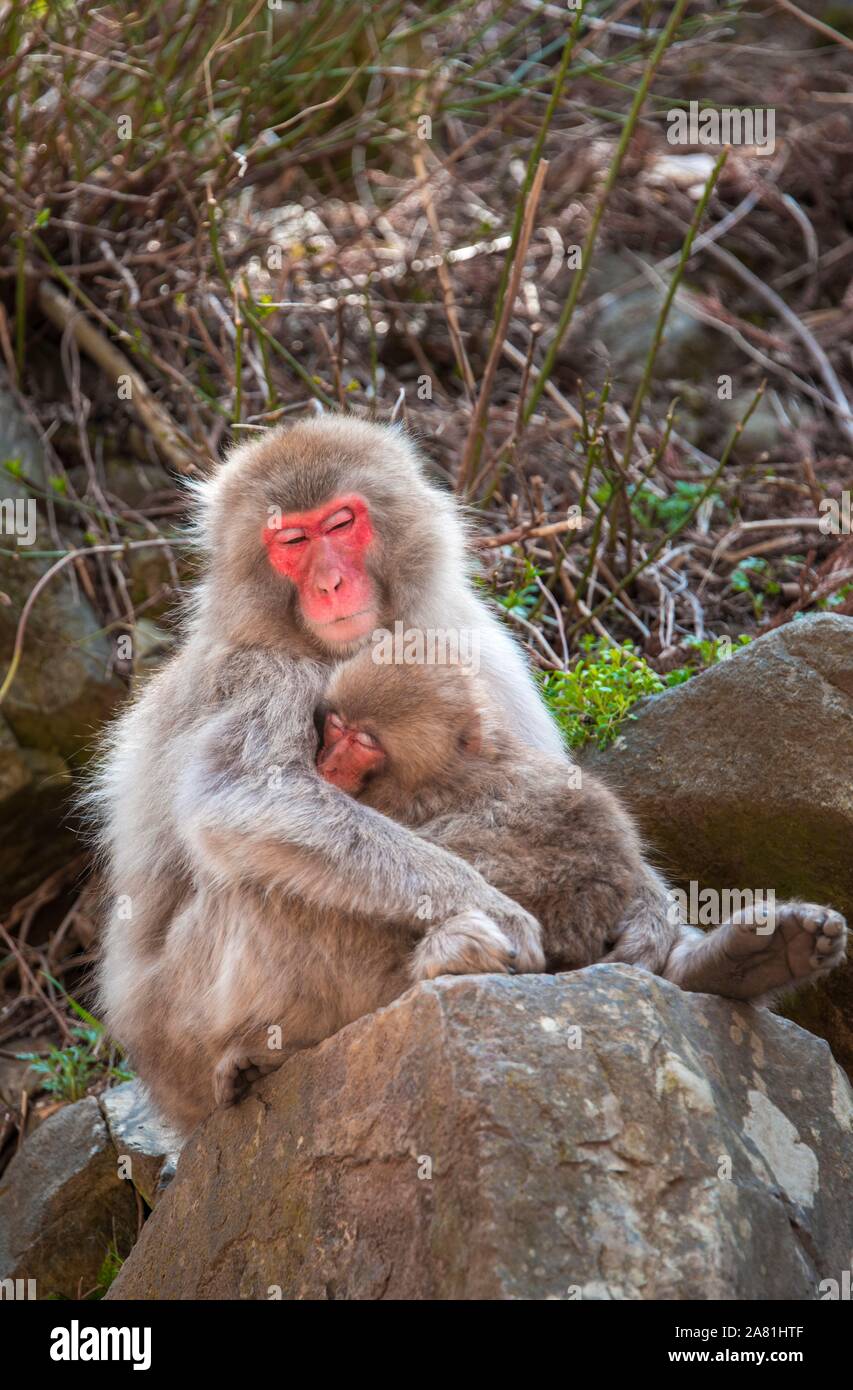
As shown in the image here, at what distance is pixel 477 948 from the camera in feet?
11.4

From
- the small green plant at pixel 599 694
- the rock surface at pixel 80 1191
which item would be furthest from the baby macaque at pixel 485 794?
the rock surface at pixel 80 1191

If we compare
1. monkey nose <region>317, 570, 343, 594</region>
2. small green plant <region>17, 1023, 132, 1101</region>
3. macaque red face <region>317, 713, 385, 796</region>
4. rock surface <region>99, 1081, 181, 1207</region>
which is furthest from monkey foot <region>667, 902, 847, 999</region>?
small green plant <region>17, 1023, 132, 1101</region>

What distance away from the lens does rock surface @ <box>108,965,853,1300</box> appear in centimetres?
301

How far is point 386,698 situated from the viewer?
3.92m

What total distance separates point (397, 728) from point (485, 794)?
29cm

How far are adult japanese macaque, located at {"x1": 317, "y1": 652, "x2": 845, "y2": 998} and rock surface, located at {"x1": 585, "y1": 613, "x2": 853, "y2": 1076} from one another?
87 centimetres

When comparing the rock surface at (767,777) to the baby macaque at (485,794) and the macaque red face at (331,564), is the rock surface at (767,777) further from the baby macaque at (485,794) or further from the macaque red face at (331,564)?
the macaque red face at (331,564)

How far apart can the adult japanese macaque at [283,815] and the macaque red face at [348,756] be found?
0.06 metres

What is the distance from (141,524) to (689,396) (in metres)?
3.35

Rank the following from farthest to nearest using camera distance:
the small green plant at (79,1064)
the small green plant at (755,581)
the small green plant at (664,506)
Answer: the small green plant at (664,506), the small green plant at (755,581), the small green plant at (79,1064)

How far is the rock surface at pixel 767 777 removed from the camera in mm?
4695

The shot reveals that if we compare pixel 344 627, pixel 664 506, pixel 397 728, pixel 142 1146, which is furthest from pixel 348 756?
pixel 664 506

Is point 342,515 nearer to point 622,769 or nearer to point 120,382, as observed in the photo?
point 622,769

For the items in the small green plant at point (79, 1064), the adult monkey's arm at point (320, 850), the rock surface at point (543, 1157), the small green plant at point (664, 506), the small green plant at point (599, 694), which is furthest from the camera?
the small green plant at point (664, 506)
